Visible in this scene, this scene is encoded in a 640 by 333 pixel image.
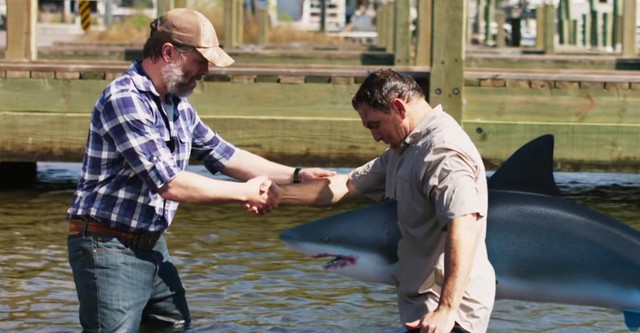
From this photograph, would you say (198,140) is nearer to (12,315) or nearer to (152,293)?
(152,293)

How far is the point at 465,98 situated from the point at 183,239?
2663mm

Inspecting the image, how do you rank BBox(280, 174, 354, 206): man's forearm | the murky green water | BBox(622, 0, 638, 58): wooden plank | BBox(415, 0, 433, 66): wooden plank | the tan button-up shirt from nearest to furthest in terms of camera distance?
the tan button-up shirt, BBox(280, 174, 354, 206): man's forearm, the murky green water, BBox(415, 0, 433, 66): wooden plank, BBox(622, 0, 638, 58): wooden plank

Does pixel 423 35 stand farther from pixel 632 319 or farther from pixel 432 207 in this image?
pixel 432 207

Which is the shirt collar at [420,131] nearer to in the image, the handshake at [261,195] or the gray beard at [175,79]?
the handshake at [261,195]

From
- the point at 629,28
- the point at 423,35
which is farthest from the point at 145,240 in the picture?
the point at 629,28

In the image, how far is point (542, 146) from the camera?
17.4ft

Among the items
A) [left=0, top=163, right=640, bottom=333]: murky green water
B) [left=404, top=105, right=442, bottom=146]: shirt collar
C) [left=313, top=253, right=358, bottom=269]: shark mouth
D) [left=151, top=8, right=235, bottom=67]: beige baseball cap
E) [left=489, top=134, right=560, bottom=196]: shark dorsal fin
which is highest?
[left=151, top=8, right=235, bottom=67]: beige baseball cap

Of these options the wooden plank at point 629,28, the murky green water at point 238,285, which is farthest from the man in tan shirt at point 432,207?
the wooden plank at point 629,28

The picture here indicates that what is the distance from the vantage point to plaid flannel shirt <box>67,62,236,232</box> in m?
5.21

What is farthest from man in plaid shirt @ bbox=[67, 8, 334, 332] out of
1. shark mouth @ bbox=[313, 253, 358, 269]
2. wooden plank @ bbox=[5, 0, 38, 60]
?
wooden plank @ bbox=[5, 0, 38, 60]

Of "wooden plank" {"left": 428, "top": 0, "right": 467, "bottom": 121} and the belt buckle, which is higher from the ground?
"wooden plank" {"left": 428, "top": 0, "right": 467, "bottom": 121}

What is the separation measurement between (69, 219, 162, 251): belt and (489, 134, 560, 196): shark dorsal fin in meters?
1.50

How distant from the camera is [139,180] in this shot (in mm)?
5418

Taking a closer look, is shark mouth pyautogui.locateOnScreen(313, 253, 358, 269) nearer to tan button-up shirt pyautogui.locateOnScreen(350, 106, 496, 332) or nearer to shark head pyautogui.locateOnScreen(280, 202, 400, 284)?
shark head pyautogui.locateOnScreen(280, 202, 400, 284)
